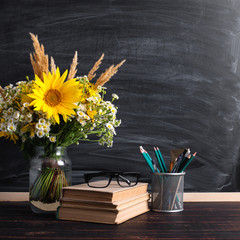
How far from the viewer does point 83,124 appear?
112cm

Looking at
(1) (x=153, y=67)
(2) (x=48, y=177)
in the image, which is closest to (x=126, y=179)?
(2) (x=48, y=177)

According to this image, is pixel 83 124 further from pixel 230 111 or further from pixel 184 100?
pixel 230 111

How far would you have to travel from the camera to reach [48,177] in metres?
1.13

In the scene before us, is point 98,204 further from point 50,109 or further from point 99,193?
point 50,109

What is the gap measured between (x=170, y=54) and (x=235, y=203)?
2.09ft

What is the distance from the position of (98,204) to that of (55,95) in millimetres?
352

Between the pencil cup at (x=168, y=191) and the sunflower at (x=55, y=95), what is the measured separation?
0.37 meters

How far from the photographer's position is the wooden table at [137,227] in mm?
918

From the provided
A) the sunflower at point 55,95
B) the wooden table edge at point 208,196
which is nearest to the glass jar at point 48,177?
the sunflower at point 55,95

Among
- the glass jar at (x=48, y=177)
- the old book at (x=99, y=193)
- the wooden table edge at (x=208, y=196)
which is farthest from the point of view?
the wooden table edge at (x=208, y=196)

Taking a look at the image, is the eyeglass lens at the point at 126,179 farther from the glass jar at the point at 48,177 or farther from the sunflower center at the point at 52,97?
the sunflower center at the point at 52,97

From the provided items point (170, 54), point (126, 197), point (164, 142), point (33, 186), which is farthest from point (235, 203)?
point (33, 186)

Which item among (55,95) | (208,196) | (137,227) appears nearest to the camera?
(137,227)

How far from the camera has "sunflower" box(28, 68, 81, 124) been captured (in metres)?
1.07
